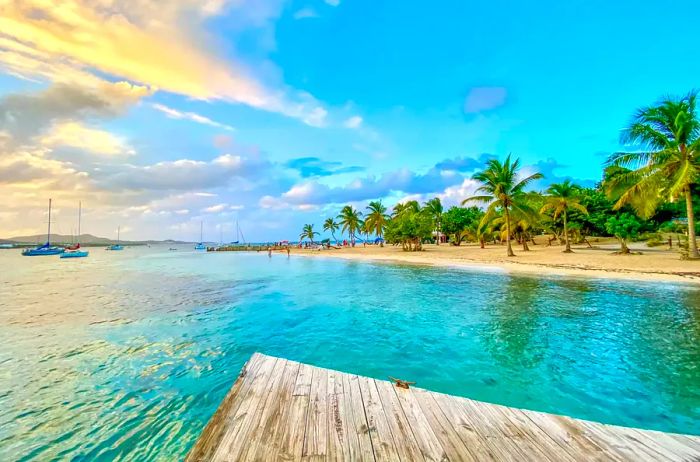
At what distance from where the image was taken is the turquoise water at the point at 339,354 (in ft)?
16.3

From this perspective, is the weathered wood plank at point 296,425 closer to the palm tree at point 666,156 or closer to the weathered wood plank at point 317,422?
the weathered wood plank at point 317,422

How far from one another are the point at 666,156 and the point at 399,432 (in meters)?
26.4

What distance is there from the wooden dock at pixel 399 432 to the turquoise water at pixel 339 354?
7.05ft

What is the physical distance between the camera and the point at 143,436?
4660 mm

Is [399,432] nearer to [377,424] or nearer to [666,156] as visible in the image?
[377,424]

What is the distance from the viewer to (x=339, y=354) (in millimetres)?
7957

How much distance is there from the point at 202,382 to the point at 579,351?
375 inches

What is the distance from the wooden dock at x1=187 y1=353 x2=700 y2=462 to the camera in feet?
8.94

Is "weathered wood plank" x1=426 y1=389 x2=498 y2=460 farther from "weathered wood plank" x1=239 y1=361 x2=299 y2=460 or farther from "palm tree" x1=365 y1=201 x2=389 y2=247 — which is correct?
"palm tree" x1=365 y1=201 x2=389 y2=247

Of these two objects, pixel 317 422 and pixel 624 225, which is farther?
pixel 624 225

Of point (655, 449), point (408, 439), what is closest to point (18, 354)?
point (408, 439)

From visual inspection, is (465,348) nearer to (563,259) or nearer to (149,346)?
(149,346)

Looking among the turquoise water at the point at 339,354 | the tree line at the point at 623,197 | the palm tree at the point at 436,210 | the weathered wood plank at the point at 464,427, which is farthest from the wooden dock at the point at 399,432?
the palm tree at the point at 436,210

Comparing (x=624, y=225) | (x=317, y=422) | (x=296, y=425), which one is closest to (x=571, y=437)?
(x=317, y=422)
